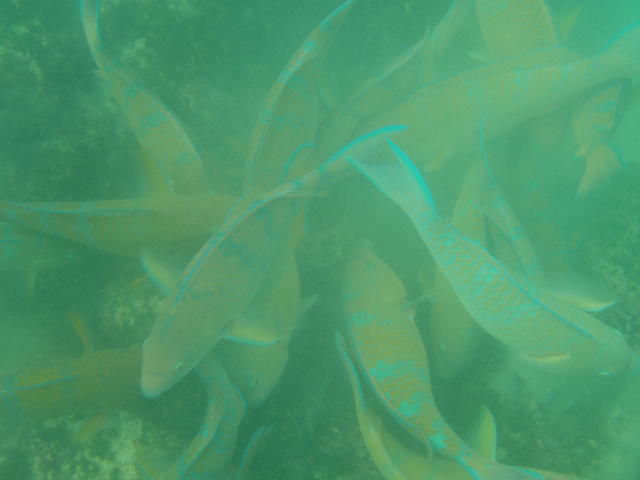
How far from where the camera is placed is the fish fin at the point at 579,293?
3.47 meters

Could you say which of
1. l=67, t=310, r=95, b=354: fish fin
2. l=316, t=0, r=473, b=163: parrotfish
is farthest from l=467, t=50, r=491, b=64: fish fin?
l=67, t=310, r=95, b=354: fish fin

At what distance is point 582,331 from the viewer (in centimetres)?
284

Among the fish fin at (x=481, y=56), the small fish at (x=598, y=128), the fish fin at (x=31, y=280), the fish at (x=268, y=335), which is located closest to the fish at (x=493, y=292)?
the fish at (x=268, y=335)

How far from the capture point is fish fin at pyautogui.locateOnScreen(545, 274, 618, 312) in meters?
3.47

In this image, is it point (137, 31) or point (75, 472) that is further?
point (137, 31)

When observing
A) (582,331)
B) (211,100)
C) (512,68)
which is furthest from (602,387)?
(211,100)

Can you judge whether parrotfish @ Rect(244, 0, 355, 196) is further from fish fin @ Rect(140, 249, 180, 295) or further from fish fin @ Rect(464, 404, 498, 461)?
fish fin @ Rect(464, 404, 498, 461)

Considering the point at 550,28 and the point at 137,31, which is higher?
the point at 137,31

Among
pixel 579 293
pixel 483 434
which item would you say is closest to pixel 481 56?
pixel 579 293

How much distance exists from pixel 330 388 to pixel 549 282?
89.5 inches

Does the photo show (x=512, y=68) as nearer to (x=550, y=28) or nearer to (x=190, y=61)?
(x=550, y=28)

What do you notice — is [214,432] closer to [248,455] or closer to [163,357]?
[248,455]

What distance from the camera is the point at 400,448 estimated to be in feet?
9.73

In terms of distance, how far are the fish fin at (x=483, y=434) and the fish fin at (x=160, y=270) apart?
9.20 ft
